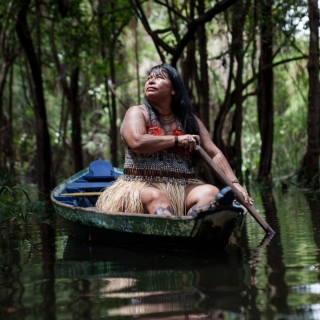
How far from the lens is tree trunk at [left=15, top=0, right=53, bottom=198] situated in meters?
10.9

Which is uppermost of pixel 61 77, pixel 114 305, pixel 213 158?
pixel 61 77

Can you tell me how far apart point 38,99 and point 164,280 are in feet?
28.3

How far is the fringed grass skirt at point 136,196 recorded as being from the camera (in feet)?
14.9

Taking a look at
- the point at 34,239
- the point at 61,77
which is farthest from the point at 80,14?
the point at 34,239

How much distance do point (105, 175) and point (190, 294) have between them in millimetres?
3965

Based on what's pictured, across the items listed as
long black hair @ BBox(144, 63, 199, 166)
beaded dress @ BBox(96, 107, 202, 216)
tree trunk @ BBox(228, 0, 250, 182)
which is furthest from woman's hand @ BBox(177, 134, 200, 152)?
tree trunk @ BBox(228, 0, 250, 182)

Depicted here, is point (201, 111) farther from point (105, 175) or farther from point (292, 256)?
point (292, 256)

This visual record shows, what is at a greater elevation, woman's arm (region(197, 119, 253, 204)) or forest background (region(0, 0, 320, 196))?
forest background (region(0, 0, 320, 196))

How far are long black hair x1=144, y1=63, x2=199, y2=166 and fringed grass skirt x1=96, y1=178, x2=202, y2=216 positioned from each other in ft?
1.09

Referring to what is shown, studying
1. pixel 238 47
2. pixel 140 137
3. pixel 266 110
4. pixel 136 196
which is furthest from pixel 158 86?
pixel 266 110

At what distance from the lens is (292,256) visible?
12.4 ft

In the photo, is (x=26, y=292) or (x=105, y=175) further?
(x=105, y=175)

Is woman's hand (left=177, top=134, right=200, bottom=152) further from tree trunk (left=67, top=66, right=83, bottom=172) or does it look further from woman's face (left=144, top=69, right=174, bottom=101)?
tree trunk (left=67, top=66, right=83, bottom=172)

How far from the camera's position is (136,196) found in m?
4.54
